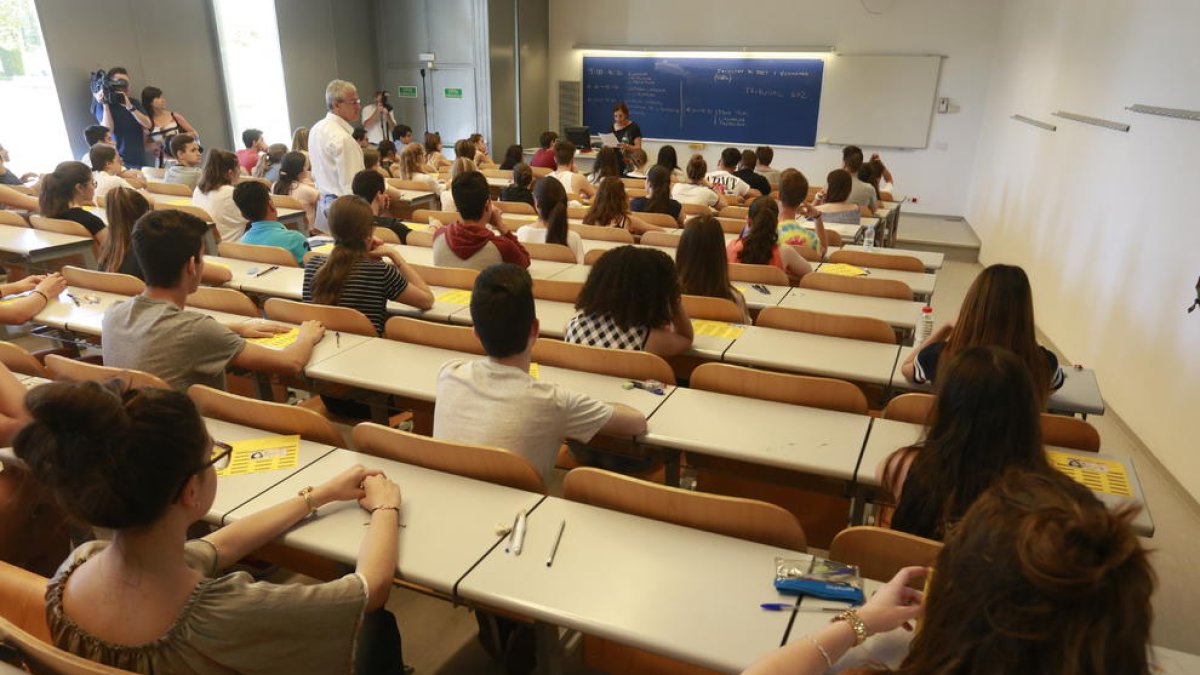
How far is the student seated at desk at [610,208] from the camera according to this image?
17.8ft

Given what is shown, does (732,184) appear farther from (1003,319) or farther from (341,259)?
(1003,319)

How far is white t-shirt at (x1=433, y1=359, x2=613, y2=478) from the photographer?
6.66ft

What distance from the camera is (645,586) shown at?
5.07ft

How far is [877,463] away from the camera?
6.78ft

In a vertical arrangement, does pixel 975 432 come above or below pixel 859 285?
above

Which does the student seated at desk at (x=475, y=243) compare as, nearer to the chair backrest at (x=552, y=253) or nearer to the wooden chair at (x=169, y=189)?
the chair backrest at (x=552, y=253)

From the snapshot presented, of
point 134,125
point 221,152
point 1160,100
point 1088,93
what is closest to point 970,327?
point 1160,100

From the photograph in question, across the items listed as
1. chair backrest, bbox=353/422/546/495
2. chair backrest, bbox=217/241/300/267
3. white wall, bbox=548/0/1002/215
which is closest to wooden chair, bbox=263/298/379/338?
chair backrest, bbox=353/422/546/495

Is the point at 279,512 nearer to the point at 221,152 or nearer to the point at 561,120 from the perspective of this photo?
the point at 221,152

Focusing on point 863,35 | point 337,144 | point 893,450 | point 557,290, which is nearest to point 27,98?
point 337,144

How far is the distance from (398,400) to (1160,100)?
14.3 feet

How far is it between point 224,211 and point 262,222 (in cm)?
117

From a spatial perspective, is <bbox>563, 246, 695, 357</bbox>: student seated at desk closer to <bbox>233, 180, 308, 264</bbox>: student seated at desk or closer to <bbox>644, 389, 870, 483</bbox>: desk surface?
<bbox>644, 389, 870, 483</bbox>: desk surface

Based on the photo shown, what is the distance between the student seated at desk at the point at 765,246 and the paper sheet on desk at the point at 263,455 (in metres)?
2.79
